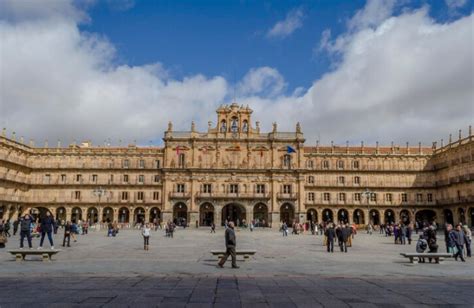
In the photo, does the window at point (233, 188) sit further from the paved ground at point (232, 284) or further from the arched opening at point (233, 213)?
the paved ground at point (232, 284)

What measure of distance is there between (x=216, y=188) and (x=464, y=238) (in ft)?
169

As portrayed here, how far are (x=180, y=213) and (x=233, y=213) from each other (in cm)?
875

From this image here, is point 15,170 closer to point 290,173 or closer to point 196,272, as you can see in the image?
point 290,173

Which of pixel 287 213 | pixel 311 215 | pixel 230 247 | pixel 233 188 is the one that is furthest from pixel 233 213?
pixel 230 247

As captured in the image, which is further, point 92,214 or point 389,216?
point 389,216

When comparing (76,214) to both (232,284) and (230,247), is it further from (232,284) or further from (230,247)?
(232,284)

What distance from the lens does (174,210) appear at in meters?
69.6

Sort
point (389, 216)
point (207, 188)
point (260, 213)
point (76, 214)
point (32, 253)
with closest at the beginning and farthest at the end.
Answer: point (32, 253) < point (207, 188) < point (76, 214) < point (260, 213) < point (389, 216)

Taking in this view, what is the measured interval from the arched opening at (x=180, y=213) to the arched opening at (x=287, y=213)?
15.3 meters

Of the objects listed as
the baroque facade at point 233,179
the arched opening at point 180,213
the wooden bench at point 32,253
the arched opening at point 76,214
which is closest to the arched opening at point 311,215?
the baroque facade at point 233,179

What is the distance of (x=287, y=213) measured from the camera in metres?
71.1

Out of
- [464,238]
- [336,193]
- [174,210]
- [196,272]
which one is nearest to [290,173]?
[336,193]

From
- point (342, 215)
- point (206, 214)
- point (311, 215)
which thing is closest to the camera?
point (206, 214)

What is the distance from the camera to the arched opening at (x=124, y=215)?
70875mm
